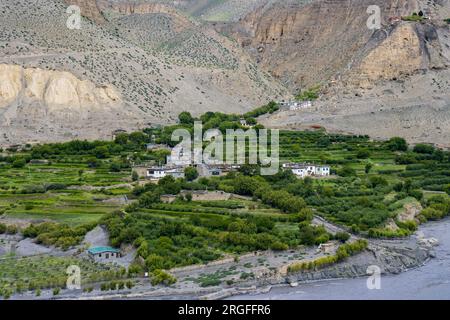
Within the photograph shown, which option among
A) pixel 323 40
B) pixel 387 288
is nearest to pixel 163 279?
pixel 387 288

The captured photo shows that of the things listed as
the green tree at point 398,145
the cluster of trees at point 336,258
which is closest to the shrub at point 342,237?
the cluster of trees at point 336,258

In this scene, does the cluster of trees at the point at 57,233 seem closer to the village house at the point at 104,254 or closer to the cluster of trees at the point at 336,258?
the village house at the point at 104,254

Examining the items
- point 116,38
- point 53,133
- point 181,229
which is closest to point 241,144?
point 53,133

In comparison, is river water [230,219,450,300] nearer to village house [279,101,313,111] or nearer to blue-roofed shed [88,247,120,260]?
blue-roofed shed [88,247,120,260]

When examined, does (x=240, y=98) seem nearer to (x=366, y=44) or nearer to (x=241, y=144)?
(x=366, y=44)

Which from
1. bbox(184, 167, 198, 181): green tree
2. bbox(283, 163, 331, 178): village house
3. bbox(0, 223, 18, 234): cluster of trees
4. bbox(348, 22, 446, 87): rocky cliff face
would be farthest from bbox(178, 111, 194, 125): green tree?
bbox(0, 223, 18, 234): cluster of trees

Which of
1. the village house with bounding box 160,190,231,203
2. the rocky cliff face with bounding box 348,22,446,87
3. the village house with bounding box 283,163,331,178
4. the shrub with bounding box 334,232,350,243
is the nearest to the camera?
the shrub with bounding box 334,232,350,243
